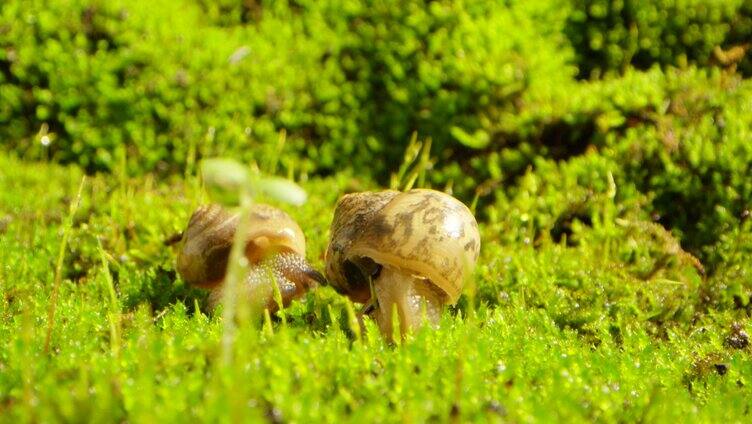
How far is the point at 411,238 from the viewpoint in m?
2.98

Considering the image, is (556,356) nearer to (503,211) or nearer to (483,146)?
(503,211)

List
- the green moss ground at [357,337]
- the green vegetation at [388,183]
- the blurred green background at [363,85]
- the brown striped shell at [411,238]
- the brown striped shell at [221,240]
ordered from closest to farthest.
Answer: the green moss ground at [357,337], the green vegetation at [388,183], the brown striped shell at [411,238], the brown striped shell at [221,240], the blurred green background at [363,85]

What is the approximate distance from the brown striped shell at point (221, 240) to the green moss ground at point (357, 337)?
6.9 inches

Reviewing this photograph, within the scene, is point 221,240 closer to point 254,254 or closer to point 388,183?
point 254,254

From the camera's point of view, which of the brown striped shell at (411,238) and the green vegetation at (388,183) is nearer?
the green vegetation at (388,183)

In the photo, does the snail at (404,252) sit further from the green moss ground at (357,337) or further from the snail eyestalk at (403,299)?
the green moss ground at (357,337)

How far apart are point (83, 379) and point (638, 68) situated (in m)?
5.58

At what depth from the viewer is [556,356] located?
2861 millimetres

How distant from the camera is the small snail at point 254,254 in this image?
135 inches

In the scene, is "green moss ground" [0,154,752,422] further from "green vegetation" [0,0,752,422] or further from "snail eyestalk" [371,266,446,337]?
"snail eyestalk" [371,266,446,337]

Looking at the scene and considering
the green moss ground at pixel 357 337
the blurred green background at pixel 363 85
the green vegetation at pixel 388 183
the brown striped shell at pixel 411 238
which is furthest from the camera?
the blurred green background at pixel 363 85

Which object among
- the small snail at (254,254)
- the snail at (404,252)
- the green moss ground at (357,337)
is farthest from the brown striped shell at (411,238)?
the small snail at (254,254)

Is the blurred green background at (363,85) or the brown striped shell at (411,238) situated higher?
the brown striped shell at (411,238)

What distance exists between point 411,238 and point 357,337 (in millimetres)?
509
